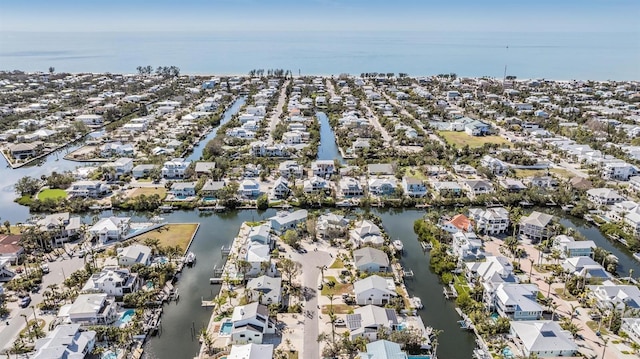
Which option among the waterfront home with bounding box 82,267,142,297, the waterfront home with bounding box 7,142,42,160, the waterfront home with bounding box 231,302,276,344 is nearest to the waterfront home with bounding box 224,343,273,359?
the waterfront home with bounding box 231,302,276,344

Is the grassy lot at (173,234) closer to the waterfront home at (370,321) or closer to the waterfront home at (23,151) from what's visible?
the waterfront home at (370,321)

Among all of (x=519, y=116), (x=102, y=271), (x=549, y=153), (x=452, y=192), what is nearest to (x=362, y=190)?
(x=452, y=192)

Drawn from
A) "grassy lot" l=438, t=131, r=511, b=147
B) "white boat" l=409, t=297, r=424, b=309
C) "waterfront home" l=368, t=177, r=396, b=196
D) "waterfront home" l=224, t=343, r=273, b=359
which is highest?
"grassy lot" l=438, t=131, r=511, b=147

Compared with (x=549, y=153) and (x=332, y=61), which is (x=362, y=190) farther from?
(x=332, y=61)

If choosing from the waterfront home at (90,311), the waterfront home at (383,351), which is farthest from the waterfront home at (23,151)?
the waterfront home at (383,351)

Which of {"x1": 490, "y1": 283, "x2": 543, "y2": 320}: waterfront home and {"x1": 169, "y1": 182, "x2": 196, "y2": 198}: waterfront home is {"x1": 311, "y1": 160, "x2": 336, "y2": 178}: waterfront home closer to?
{"x1": 169, "y1": 182, "x2": 196, "y2": 198}: waterfront home

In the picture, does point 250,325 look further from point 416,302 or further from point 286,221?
point 286,221
